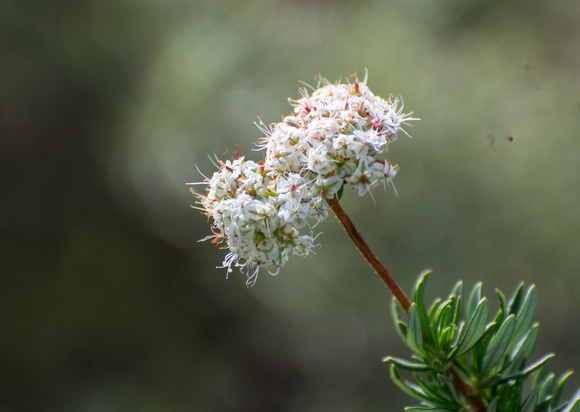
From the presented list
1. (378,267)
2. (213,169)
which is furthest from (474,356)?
(213,169)

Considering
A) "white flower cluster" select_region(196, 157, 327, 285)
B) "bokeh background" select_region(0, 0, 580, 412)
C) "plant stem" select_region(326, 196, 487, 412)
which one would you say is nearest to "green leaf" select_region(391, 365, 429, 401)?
"plant stem" select_region(326, 196, 487, 412)

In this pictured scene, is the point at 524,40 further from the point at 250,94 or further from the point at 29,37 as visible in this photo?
the point at 29,37

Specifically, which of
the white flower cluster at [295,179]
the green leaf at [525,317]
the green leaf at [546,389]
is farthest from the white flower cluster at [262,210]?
the green leaf at [546,389]

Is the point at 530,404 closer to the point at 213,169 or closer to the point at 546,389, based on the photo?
the point at 546,389

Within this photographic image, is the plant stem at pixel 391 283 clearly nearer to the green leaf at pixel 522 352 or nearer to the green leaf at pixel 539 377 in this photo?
the green leaf at pixel 522 352

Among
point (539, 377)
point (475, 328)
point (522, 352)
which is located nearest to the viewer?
point (475, 328)

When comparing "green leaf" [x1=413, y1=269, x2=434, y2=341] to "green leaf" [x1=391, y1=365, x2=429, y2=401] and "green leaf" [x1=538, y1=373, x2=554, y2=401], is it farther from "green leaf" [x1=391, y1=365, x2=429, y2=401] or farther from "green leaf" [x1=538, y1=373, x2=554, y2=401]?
"green leaf" [x1=538, y1=373, x2=554, y2=401]
